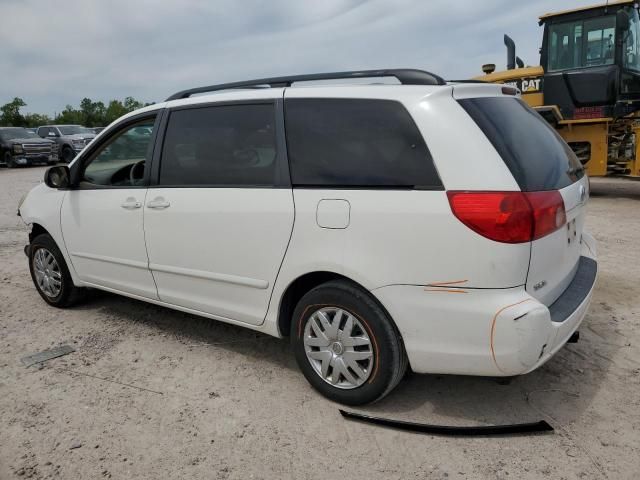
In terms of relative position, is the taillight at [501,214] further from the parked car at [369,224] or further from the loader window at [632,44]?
the loader window at [632,44]

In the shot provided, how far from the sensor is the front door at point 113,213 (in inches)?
152

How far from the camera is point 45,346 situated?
3986 mm

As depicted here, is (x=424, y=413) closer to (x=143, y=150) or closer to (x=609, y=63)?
(x=143, y=150)

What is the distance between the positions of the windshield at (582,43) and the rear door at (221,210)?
8785 millimetres

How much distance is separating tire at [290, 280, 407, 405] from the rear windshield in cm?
98

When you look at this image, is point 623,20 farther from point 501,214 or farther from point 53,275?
point 53,275

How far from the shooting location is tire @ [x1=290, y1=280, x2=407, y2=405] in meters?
2.77

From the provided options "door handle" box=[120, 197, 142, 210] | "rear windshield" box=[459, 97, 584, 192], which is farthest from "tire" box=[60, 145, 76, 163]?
"rear windshield" box=[459, 97, 584, 192]

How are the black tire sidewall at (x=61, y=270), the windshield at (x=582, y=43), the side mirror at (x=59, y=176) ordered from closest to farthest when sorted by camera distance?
1. the side mirror at (x=59, y=176)
2. the black tire sidewall at (x=61, y=270)
3. the windshield at (x=582, y=43)

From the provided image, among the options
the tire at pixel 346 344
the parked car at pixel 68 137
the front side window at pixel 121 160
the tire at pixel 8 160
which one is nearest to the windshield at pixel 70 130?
the parked car at pixel 68 137

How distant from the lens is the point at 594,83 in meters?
9.73

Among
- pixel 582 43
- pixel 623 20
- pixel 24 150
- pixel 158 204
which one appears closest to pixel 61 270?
pixel 158 204

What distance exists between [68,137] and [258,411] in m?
24.0

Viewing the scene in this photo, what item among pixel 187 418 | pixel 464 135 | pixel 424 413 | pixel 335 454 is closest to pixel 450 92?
pixel 464 135
